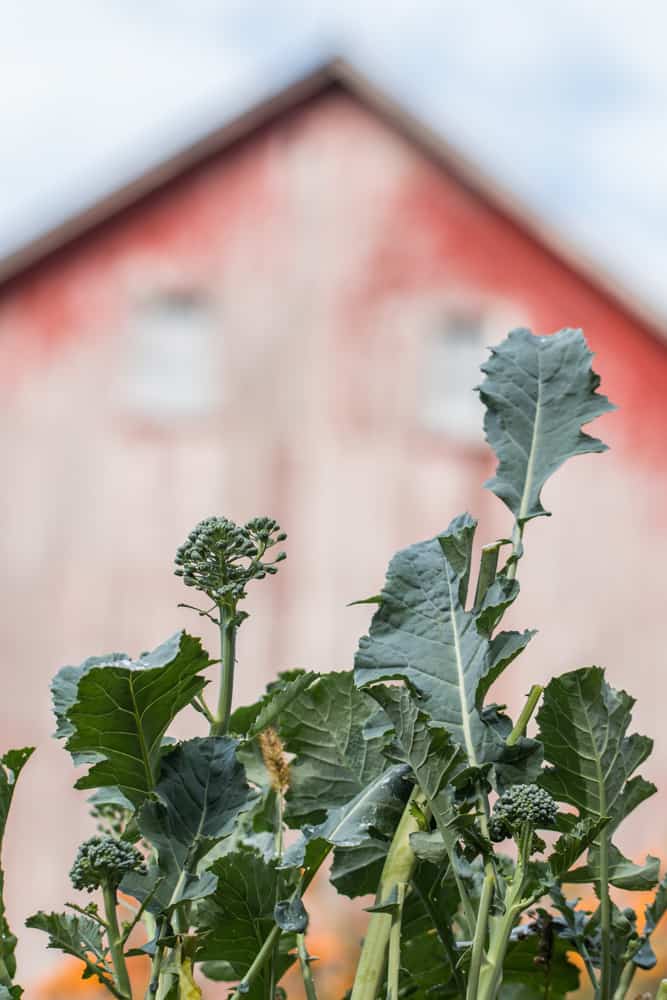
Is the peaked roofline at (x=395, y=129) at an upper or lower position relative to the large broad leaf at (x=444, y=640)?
upper

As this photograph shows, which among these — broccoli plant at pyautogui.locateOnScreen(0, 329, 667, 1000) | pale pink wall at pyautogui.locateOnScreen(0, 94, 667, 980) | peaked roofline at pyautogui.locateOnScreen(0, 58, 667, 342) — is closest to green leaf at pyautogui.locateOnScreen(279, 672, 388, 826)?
broccoli plant at pyautogui.locateOnScreen(0, 329, 667, 1000)

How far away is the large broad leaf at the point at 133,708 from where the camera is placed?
1.83 feet

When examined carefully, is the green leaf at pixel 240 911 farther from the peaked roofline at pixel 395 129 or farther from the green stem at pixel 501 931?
the peaked roofline at pixel 395 129

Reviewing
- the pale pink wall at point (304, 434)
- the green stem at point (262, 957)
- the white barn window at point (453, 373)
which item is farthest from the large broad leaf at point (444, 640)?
the white barn window at point (453, 373)

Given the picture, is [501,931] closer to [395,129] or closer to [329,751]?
[329,751]

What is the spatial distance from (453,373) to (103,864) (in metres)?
5.75

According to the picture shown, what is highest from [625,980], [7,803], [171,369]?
[171,369]

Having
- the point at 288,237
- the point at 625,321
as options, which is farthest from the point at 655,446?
the point at 288,237

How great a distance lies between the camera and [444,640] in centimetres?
59

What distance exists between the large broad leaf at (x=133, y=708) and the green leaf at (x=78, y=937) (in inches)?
2.2

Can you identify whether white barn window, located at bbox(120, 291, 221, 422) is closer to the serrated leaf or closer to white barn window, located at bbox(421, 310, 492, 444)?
white barn window, located at bbox(421, 310, 492, 444)

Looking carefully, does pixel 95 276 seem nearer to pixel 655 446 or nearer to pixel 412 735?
pixel 655 446

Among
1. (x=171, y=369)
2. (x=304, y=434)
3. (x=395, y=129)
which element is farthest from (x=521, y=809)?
(x=395, y=129)

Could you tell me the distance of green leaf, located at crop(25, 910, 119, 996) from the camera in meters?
0.55
